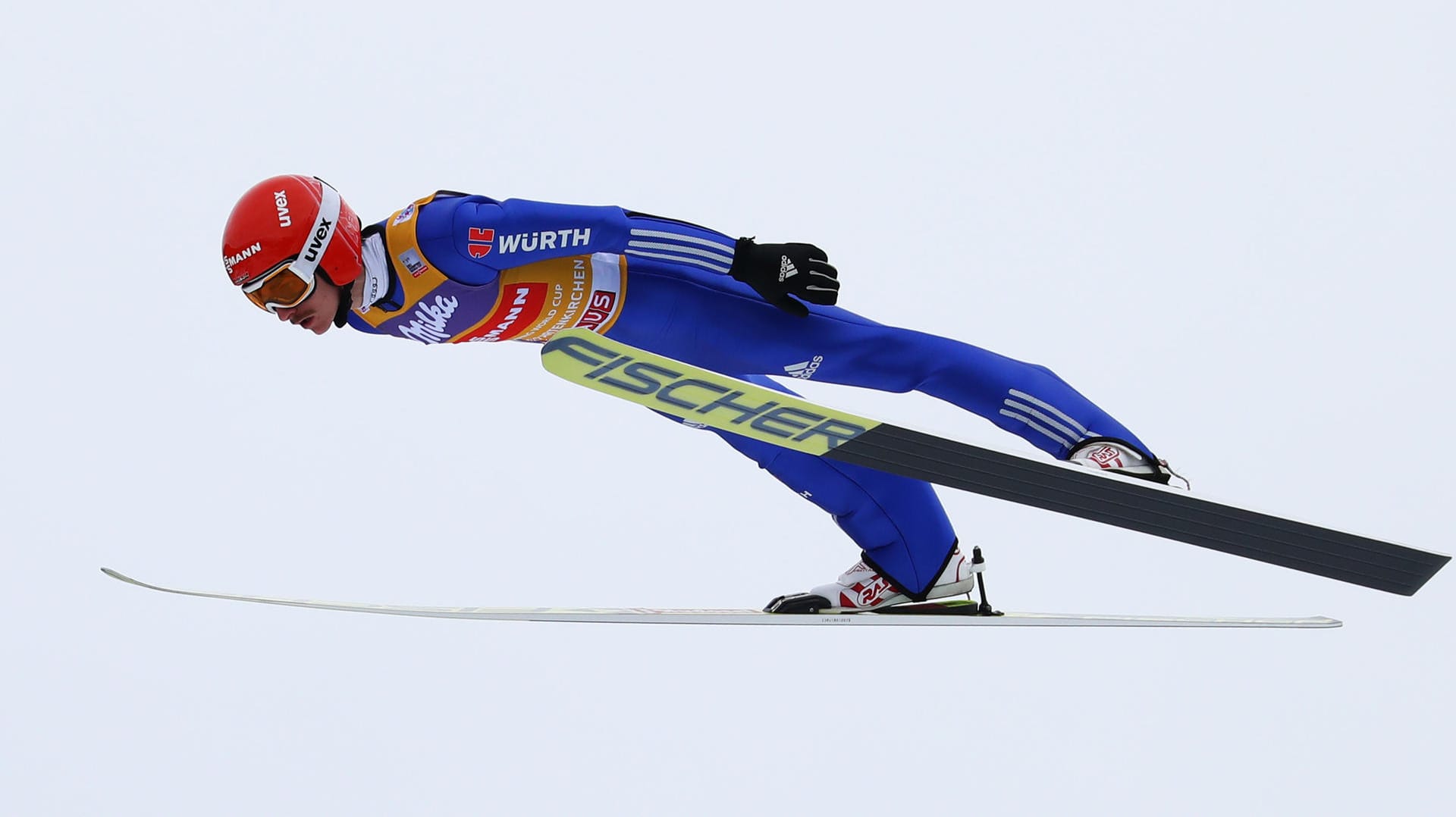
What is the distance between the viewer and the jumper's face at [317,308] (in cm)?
341

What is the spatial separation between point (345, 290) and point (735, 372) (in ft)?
3.02

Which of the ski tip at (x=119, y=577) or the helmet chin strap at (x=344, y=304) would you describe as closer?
the helmet chin strap at (x=344, y=304)

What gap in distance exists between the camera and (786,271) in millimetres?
3422

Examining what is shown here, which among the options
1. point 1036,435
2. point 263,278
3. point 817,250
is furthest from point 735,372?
point 263,278

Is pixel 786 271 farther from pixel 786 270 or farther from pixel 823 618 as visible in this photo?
pixel 823 618

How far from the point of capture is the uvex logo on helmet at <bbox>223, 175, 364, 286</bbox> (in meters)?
3.32

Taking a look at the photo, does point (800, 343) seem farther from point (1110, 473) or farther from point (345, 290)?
point (345, 290)

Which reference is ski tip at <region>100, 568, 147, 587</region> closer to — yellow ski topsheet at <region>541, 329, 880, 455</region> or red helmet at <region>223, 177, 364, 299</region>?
red helmet at <region>223, 177, 364, 299</region>

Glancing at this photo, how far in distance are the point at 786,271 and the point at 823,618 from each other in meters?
1.00

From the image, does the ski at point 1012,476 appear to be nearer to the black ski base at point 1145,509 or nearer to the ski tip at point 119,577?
the black ski base at point 1145,509

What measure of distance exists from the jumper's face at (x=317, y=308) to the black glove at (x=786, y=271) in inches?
35.4

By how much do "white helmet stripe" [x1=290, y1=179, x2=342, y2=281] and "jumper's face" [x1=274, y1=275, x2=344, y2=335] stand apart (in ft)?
0.15

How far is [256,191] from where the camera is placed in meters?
3.36

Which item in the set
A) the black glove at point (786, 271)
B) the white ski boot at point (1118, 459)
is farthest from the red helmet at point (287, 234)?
the white ski boot at point (1118, 459)
